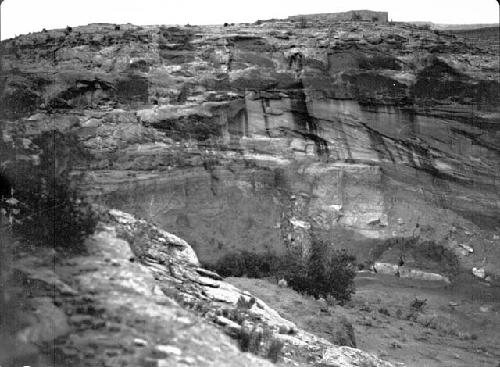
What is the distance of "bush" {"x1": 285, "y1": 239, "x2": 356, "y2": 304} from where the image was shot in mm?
18891

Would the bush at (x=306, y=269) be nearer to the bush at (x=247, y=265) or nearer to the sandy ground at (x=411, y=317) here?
the bush at (x=247, y=265)

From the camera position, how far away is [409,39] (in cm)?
2733

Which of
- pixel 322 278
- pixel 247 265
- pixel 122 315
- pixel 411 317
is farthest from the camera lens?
pixel 247 265

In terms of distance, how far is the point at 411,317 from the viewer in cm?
2009

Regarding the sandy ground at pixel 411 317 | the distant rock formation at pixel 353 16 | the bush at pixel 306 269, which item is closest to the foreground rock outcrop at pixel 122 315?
the sandy ground at pixel 411 317

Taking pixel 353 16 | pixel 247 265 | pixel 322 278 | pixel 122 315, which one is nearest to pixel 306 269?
pixel 322 278

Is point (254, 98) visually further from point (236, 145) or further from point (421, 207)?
point (421, 207)

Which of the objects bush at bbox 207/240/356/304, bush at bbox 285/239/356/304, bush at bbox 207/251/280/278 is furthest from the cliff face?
bush at bbox 285/239/356/304

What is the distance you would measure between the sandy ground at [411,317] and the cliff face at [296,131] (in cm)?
166

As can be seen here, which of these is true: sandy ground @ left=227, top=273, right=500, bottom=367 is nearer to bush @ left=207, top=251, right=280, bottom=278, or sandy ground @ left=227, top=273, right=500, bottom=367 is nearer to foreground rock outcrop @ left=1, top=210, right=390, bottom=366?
bush @ left=207, top=251, right=280, bottom=278

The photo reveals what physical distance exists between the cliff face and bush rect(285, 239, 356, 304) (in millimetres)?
3951

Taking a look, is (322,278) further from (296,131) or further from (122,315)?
(122,315)

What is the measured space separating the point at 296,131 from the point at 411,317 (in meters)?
9.46

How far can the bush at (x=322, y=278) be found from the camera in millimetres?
18891
